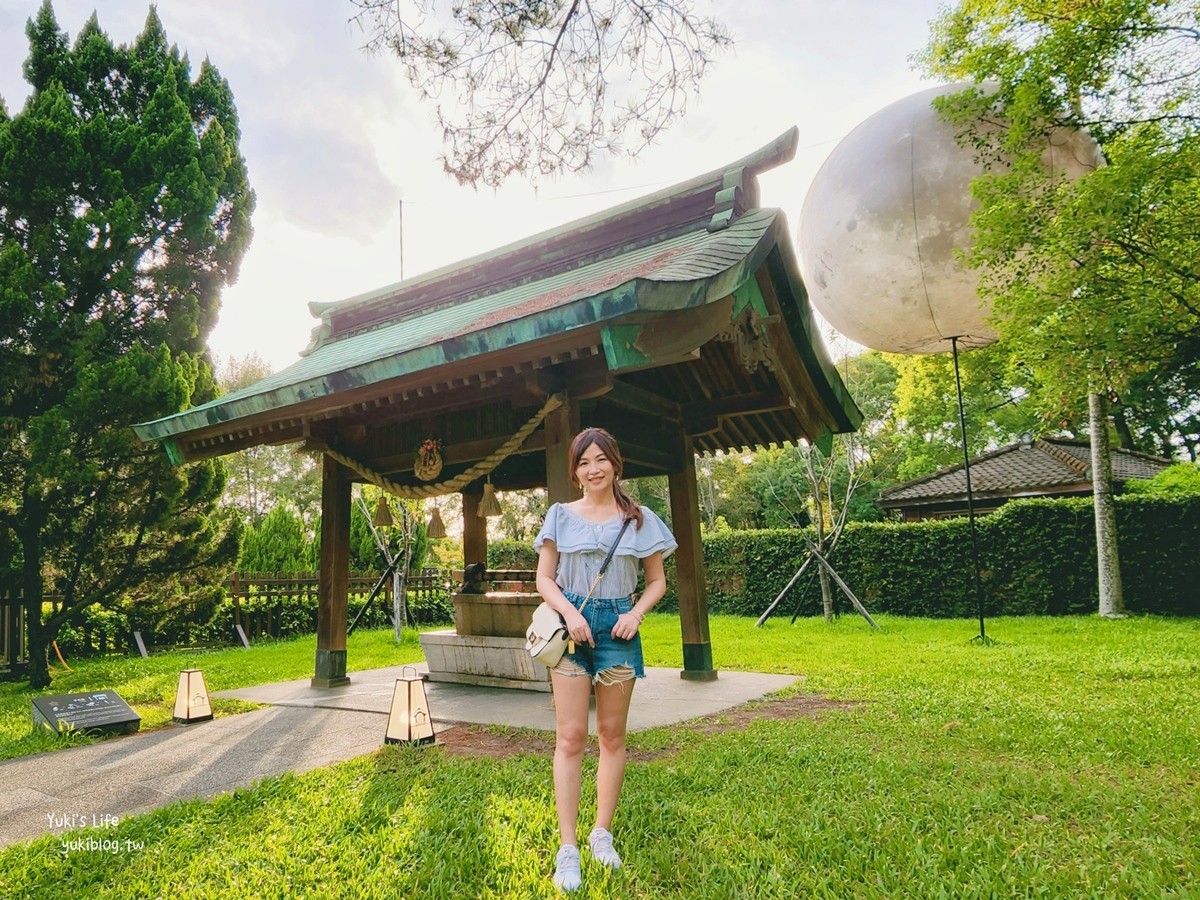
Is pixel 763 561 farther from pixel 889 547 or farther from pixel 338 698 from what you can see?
pixel 338 698

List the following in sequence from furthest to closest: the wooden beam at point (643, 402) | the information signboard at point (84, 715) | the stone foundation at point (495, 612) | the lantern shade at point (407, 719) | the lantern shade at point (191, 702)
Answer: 1. the stone foundation at point (495, 612)
2. the wooden beam at point (643, 402)
3. the lantern shade at point (191, 702)
4. the information signboard at point (84, 715)
5. the lantern shade at point (407, 719)

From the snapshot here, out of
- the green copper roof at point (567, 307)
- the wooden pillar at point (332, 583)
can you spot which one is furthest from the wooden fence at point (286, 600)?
the green copper roof at point (567, 307)

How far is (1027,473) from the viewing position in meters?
17.4

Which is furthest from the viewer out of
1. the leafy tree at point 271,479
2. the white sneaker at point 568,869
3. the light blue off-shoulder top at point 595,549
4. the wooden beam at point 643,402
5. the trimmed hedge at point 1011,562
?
the leafy tree at point 271,479

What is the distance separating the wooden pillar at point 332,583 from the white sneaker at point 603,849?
5.43m

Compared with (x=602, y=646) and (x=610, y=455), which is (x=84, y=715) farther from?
(x=610, y=455)

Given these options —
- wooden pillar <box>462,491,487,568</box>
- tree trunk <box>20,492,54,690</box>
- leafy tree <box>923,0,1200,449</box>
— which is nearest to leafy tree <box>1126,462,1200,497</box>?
leafy tree <box>923,0,1200,449</box>

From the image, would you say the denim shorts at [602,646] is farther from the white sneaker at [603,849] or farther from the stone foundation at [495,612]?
the stone foundation at [495,612]

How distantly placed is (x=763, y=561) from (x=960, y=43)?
1159 centimetres

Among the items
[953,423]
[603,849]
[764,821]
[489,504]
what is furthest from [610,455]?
[953,423]

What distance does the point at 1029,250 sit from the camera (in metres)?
4.48

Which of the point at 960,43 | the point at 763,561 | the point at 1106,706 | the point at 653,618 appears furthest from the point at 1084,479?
the point at 1106,706

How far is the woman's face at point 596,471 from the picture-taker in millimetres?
2840

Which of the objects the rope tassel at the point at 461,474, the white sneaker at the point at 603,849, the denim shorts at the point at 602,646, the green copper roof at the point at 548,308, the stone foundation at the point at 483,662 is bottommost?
the stone foundation at the point at 483,662
